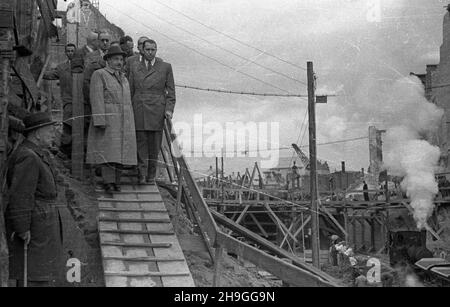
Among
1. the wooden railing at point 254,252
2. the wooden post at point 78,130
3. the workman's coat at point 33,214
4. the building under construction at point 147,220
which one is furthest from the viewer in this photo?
the wooden post at point 78,130

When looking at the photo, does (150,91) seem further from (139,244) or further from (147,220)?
(139,244)

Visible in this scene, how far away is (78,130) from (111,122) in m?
0.68

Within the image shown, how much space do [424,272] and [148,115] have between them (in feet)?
16.4

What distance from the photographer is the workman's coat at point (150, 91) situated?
6633mm

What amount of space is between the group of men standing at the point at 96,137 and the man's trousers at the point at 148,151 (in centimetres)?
1

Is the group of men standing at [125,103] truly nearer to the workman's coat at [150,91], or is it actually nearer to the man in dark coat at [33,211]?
the workman's coat at [150,91]

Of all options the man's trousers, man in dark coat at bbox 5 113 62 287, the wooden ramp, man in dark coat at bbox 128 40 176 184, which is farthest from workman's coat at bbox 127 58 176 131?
man in dark coat at bbox 5 113 62 287

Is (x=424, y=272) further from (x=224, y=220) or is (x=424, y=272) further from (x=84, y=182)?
(x=84, y=182)

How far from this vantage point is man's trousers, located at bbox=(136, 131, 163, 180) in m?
6.70

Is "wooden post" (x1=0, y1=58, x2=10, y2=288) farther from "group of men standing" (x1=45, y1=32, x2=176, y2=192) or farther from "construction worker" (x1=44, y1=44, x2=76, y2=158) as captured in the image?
"construction worker" (x1=44, y1=44, x2=76, y2=158)

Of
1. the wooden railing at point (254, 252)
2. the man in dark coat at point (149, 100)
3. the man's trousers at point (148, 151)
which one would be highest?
the man in dark coat at point (149, 100)

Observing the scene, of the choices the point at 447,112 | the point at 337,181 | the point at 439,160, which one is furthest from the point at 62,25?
the point at 439,160

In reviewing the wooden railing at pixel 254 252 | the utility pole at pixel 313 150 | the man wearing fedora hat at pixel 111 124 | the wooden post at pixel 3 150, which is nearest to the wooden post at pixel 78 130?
the man wearing fedora hat at pixel 111 124

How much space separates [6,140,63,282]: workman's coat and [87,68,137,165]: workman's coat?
61.4 inches
